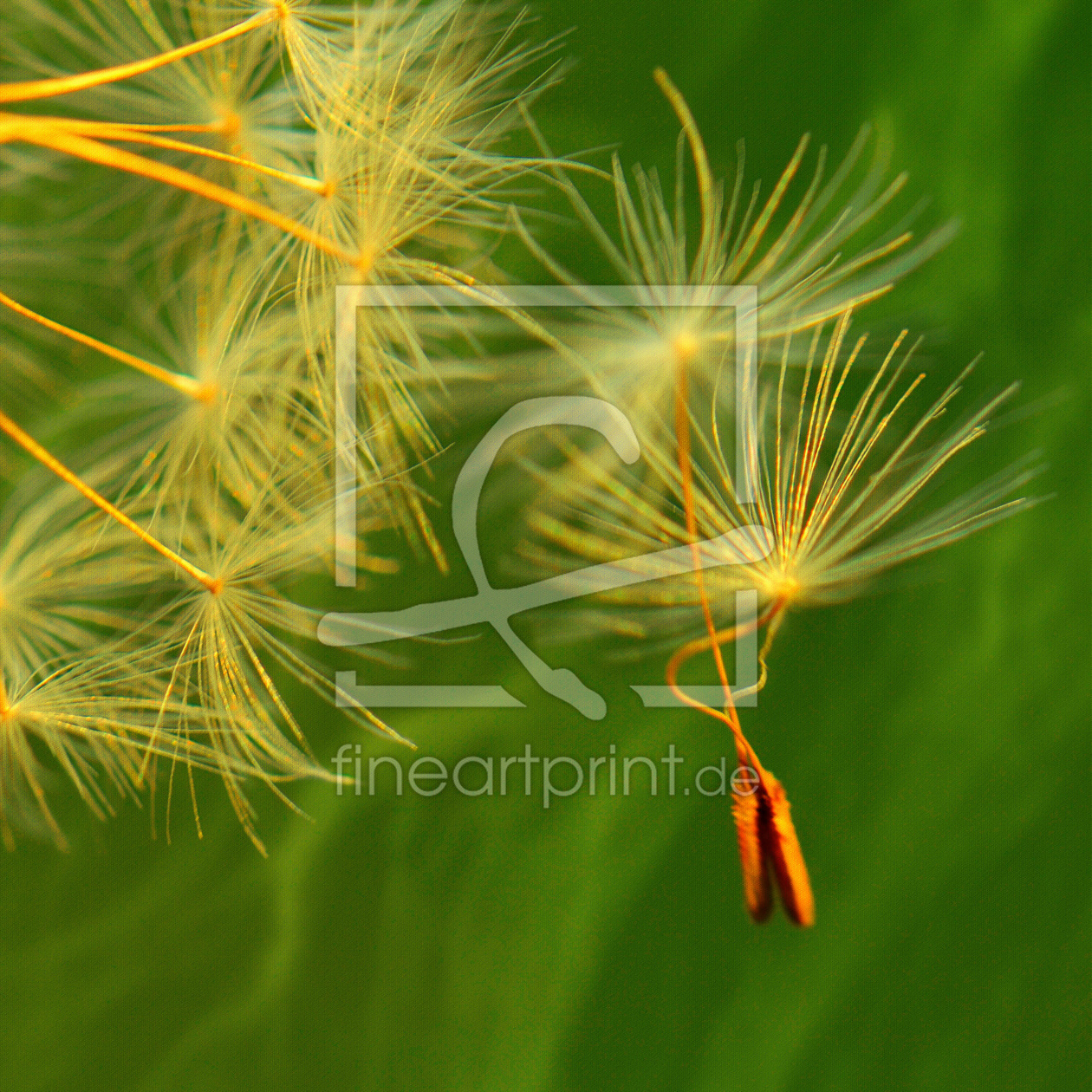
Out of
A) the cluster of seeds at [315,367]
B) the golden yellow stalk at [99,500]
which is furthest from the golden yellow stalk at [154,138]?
the golden yellow stalk at [99,500]

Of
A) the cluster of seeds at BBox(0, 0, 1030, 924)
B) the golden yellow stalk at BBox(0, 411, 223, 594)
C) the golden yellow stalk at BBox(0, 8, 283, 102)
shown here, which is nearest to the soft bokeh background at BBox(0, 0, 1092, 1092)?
the cluster of seeds at BBox(0, 0, 1030, 924)

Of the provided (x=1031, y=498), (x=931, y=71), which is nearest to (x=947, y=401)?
(x=1031, y=498)

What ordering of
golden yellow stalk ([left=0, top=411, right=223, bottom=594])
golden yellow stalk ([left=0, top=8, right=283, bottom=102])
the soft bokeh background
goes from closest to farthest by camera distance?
golden yellow stalk ([left=0, top=8, right=283, bottom=102]) → golden yellow stalk ([left=0, top=411, right=223, bottom=594]) → the soft bokeh background

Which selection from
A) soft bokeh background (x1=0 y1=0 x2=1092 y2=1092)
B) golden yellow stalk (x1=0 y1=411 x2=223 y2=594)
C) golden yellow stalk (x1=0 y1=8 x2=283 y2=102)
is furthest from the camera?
soft bokeh background (x1=0 y1=0 x2=1092 y2=1092)

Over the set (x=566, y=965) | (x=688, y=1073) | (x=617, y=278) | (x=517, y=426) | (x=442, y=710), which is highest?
(x=617, y=278)

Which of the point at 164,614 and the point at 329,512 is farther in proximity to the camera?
the point at 164,614

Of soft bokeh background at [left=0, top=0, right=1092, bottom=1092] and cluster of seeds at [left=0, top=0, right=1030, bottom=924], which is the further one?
soft bokeh background at [left=0, top=0, right=1092, bottom=1092]

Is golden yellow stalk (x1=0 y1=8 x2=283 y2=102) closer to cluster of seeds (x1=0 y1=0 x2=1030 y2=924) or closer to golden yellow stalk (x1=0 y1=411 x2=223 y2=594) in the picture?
cluster of seeds (x1=0 y1=0 x2=1030 y2=924)

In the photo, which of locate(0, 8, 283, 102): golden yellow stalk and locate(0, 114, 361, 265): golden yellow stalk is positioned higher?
locate(0, 8, 283, 102): golden yellow stalk

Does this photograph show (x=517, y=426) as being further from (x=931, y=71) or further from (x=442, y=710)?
(x=931, y=71)
